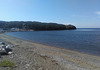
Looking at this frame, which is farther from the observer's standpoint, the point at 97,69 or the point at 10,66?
the point at 97,69

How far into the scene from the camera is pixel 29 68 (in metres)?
8.41

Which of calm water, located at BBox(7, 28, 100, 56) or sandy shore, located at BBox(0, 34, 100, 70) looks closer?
sandy shore, located at BBox(0, 34, 100, 70)

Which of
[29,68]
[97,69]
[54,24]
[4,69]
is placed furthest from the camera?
[54,24]

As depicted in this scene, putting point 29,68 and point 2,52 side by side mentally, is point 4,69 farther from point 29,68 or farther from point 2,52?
point 2,52

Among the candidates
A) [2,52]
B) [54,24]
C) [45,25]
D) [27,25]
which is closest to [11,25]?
[27,25]

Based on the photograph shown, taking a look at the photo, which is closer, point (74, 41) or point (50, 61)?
point (50, 61)

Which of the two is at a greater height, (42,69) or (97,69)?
(42,69)

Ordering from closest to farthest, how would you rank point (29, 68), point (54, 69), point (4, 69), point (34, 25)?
1. point (4, 69)
2. point (29, 68)
3. point (54, 69)
4. point (34, 25)

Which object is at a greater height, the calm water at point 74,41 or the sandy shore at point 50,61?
the sandy shore at point 50,61

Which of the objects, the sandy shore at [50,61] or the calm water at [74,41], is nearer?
the sandy shore at [50,61]

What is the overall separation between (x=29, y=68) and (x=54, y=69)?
2.11 meters

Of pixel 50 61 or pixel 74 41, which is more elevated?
pixel 50 61

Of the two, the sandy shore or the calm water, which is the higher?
the sandy shore

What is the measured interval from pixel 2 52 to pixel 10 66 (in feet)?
16.9
